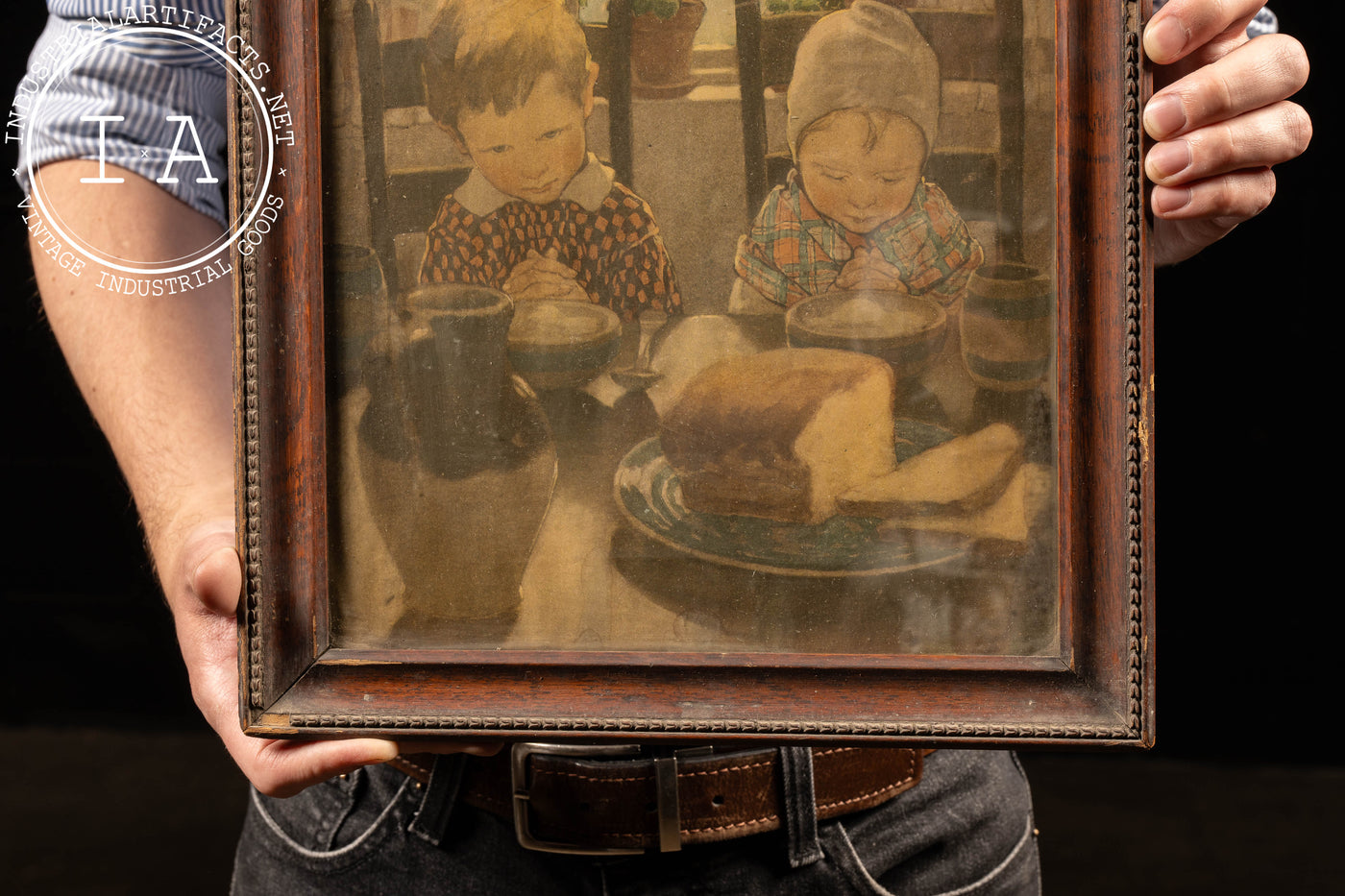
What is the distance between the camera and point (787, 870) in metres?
0.80

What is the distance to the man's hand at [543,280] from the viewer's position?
0.65 metres

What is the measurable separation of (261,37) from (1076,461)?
607 millimetres

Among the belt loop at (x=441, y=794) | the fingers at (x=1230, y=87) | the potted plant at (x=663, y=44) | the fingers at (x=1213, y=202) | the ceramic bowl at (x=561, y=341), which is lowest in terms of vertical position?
the belt loop at (x=441, y=794)

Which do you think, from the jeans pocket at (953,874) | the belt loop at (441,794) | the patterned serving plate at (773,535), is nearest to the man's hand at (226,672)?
the belt loop at (441,794)

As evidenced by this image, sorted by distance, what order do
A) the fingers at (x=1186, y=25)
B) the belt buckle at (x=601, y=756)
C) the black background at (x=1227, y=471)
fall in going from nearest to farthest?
the fingers at (x=1186, y=25)
the belt buckle at (x=601, y=756)
the black background at (x=1227, y=471)

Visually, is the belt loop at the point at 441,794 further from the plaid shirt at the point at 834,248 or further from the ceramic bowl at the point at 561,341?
the plaid shirt at the point at 834,248

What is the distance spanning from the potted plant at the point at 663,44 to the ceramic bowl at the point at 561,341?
0.50 feet

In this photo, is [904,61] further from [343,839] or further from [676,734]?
[343,839]

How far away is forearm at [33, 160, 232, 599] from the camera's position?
2.79 feet

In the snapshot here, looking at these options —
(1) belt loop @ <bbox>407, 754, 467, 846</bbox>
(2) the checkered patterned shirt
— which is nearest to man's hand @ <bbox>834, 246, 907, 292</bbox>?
(2) the checkered patterned shirt

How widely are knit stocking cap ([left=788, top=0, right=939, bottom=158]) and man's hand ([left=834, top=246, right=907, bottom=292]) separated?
82mm

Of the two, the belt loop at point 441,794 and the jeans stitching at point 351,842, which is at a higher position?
the belt loop at point 441,794

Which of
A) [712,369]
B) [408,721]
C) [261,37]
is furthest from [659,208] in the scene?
[408,721]

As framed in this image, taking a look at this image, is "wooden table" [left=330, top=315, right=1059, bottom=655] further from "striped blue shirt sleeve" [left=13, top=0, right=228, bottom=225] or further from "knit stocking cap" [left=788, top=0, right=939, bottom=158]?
"striped blue shirt sleeve" [left=13, top=0, right=228, bottom=225]
